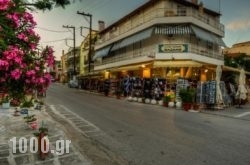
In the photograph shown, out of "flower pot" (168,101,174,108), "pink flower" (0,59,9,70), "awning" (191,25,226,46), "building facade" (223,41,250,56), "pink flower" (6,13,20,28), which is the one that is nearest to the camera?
"pink flower" (0,59,9,70)

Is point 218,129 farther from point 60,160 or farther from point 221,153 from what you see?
point 60,160

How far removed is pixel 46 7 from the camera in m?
9.73

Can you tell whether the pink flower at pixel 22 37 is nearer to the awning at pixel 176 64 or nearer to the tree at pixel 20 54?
the tree at pixel 20 54

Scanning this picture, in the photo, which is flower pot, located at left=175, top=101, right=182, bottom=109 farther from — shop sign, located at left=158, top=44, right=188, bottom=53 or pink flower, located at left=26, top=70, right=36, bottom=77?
pink flower, located at left=26, top=70, right=36, bottom=77

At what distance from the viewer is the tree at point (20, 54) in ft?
19.2

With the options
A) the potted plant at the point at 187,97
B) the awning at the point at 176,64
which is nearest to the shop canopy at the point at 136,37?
the awning at the point at 176,64

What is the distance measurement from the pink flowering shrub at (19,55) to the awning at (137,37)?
103 ft

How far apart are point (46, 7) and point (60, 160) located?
3.98 m

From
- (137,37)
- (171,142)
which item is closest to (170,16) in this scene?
(137,37)

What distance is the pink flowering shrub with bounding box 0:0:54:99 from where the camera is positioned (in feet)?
19.2

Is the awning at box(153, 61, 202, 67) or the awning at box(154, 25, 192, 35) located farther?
the awning at box(154, 25, 192, 35)

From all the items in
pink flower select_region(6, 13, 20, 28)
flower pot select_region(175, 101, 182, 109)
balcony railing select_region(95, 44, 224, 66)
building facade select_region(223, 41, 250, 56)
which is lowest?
flower pot select_region(175, 101, 182, 109)

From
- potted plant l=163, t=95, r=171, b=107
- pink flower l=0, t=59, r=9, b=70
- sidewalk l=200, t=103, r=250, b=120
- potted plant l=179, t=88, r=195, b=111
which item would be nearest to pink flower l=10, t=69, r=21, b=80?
pink flower l=0, t=59, r=9, b=70

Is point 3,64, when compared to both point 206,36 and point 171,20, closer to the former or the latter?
point 171,20
